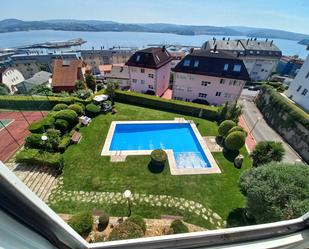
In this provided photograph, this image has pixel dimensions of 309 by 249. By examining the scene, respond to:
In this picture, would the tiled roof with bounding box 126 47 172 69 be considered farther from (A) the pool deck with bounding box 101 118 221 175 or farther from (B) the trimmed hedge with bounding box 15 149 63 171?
(B) the trimmed hedge with bounding box 15 149 63 171

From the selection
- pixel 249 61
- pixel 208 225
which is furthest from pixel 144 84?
pixel 249 61

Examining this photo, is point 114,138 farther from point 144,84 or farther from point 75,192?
point 144,84

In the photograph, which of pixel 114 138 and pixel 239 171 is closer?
pixel 239 171

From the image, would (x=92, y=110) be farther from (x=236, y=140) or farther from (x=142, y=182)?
(x=236, y=140)

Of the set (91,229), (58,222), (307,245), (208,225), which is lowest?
(208,225)

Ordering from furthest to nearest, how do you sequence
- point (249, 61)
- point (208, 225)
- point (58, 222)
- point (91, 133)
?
point (249, 61), point (91, 133), point (208, 225), point (58, 222)

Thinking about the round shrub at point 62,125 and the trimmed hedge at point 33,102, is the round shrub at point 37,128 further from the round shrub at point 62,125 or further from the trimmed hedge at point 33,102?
the trimmed hedge at point 33,102
